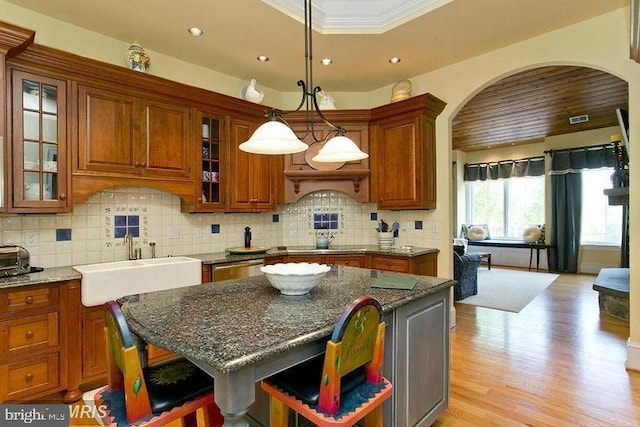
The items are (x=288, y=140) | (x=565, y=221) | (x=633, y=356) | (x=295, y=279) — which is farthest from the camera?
(x=565, y=221)

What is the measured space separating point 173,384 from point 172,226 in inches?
91.3

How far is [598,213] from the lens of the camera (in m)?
6.84

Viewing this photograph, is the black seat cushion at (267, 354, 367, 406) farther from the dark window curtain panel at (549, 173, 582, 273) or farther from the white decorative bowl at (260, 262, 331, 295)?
the dark window curtain panel at (549, 173, 582, 273)

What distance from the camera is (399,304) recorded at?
1537mm

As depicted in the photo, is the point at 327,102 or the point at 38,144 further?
the point at 327,102

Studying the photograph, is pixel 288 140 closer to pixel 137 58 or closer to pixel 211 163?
pixel 211 163

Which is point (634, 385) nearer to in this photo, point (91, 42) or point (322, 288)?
point (322, 288)

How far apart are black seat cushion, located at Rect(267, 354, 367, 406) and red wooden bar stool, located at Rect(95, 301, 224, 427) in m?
0.28

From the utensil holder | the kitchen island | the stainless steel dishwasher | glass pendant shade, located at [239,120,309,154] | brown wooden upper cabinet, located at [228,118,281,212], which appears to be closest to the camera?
the kitchen island

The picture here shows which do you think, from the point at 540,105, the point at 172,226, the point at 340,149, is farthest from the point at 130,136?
the point at 540,105

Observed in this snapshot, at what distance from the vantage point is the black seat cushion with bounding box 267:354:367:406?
125 cm

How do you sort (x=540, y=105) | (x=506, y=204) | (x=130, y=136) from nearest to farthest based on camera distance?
(x=130, y=136), (x=540, y=105), (x=506, y=204)

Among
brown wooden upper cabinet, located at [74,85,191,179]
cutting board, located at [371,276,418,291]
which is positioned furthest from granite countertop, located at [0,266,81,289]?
cutting board, located at [371,276,418,291]

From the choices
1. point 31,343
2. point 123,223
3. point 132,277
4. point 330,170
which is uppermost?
point 330,170
